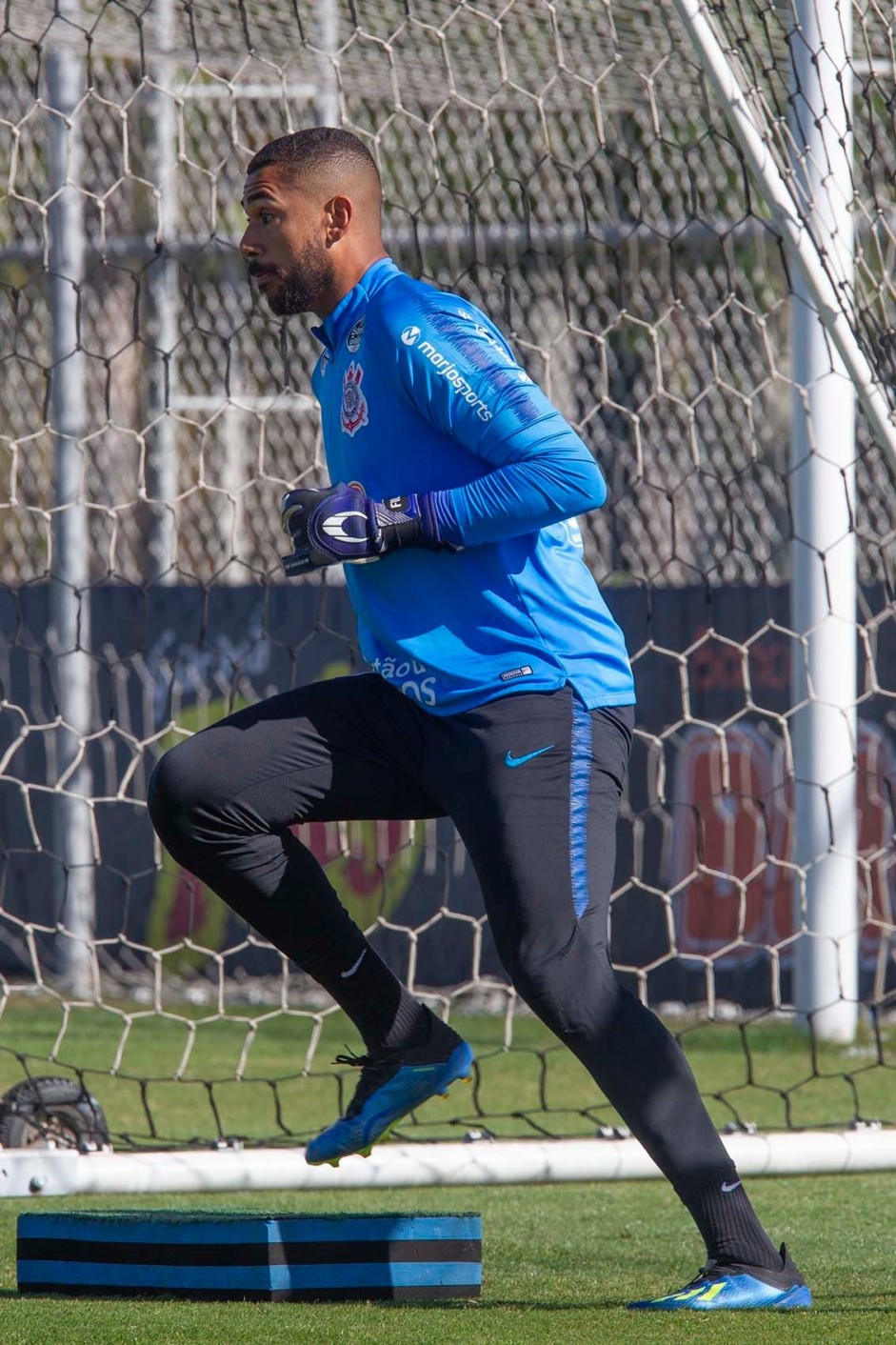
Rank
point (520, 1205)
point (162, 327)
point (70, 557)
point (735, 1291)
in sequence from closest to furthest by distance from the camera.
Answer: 1. point (735, 1291)
2. point (520, 1205)
3. point (70, 557)
4. point (162, 327)

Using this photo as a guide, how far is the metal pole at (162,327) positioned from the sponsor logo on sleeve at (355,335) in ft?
15.9

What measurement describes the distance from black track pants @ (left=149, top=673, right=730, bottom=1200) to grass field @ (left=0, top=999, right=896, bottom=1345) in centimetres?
35

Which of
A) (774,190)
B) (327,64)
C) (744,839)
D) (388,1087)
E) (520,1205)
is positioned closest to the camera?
(388,1087)

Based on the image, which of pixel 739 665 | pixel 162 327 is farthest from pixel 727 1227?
pixel 162 327

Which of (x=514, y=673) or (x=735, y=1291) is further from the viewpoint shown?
(x=514, y=673)

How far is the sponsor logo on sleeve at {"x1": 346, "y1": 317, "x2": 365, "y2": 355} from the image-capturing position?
3.05 metres

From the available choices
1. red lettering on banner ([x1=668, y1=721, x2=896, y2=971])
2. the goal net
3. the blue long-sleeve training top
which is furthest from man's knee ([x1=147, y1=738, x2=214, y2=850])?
red lettering on banner ([x1=668, y1=721, x2=896, y2=971])

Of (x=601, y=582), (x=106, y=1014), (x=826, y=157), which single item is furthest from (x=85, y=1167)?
(x=601, y=582)

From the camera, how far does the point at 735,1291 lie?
110 inches

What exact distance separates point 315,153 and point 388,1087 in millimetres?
1521

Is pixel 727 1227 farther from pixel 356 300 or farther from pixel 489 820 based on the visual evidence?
pixel 356 300

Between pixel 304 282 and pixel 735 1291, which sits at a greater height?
pixel 304 282

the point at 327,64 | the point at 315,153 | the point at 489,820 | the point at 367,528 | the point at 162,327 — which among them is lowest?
the point at 489,820

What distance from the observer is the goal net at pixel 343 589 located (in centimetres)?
601
